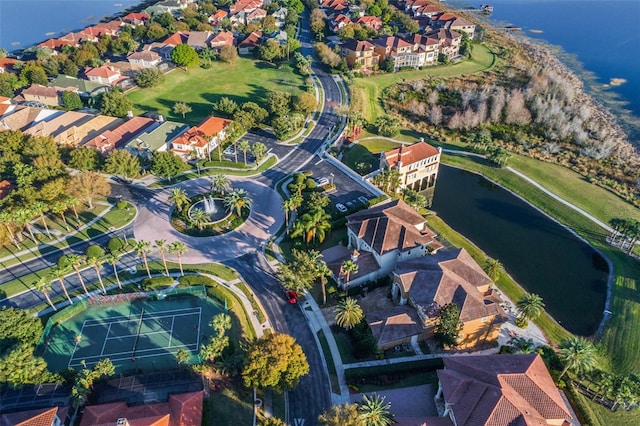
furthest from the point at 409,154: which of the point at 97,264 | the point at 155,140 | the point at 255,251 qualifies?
the point at 97,264

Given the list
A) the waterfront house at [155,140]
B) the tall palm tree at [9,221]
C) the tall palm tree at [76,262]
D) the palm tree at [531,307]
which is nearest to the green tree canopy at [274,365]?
the tall palm tree at [76,262]

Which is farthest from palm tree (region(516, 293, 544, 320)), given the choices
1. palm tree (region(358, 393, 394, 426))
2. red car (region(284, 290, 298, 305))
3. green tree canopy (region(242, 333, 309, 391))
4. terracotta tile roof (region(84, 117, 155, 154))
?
terracotta tile roof (region(84, 117, 155, 154))

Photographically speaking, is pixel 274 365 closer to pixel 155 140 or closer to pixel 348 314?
pixel 348 314

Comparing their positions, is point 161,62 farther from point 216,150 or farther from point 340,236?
point 340,236

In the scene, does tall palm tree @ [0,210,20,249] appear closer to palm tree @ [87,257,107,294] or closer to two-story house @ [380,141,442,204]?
palm tree @ [87,257,107,294]

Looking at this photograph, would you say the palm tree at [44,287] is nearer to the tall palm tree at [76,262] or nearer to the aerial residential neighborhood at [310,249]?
the aerial residential neighborhood at [310,249]

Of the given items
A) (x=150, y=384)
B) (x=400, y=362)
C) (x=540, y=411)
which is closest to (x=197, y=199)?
(x=150, y=384)
